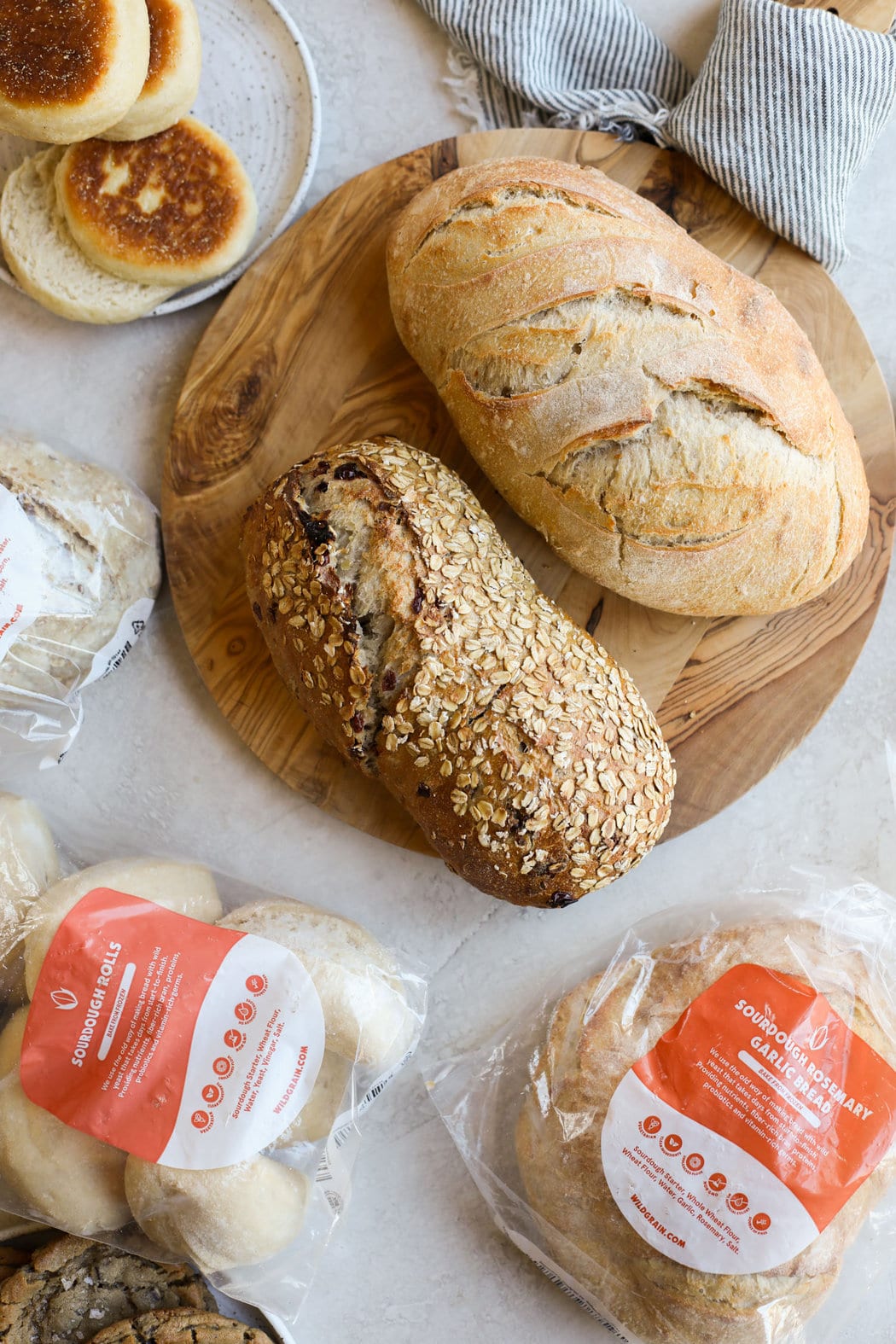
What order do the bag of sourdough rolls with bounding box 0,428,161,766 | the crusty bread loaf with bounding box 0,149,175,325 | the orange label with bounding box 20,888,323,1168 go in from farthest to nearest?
the crusty bread loaf with bounding box 0,149,175,325 → the bag of sourdough rolls with bounding box 0,428,161,766 → the orange label with bounding box 20,888,323,1168

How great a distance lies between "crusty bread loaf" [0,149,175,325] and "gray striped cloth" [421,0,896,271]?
0.65 metres

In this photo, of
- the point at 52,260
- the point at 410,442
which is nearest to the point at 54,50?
the point at 52,260

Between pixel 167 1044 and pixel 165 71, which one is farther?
pixel 165 71

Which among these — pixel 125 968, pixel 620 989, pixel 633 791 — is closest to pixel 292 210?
pixel 633 791

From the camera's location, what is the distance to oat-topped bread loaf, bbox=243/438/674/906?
1.36m

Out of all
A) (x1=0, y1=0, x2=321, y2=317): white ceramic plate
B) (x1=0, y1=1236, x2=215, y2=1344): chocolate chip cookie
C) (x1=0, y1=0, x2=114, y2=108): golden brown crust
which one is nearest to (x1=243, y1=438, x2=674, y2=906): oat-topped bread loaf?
(x1=0, y1=0, x2=321, y2=317): white ceramic plate

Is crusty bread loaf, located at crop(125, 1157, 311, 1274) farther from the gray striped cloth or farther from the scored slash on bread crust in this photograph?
the gray striped cloth

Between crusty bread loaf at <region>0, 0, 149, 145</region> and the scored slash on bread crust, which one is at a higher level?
crusty bread loaf at <region>0, 0, 149, 145</region>

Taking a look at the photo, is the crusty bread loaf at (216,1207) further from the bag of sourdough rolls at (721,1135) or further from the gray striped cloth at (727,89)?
the gray striped cloth at (727,89)

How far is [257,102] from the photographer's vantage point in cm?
163

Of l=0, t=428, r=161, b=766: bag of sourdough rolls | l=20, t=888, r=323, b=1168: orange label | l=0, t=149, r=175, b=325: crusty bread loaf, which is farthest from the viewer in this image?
l=0, t=149, r=175, b=325: crusty bread loaf

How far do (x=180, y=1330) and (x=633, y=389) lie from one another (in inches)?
56.6

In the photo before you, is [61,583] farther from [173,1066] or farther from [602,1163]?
[602,1163]

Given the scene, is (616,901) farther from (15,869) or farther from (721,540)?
(15,869)
